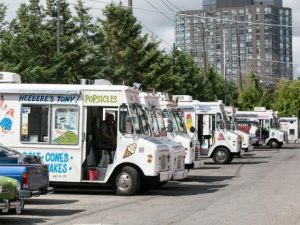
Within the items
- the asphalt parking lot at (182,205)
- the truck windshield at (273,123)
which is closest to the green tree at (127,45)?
the truck windshield at (273,123)

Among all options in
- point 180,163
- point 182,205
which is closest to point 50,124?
point 180,163

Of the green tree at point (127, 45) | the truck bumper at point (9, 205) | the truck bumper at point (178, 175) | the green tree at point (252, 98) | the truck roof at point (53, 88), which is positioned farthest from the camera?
the green tree at point (252, 98)

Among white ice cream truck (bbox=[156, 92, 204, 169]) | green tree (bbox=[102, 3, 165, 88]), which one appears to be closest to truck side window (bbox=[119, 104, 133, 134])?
white ice cream truck (bbox=[156, 92, 204, 169])

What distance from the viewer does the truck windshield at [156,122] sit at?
18855mm

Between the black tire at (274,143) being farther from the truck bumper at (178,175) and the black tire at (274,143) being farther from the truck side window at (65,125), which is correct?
the truck side window at (65,125)

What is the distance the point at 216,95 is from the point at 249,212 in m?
55.2

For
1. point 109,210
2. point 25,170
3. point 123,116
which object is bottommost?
point 109,210

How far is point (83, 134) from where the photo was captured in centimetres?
1734

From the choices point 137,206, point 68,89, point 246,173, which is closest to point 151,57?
point 246,173

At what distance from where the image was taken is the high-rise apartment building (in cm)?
6712

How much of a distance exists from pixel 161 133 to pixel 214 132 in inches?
453

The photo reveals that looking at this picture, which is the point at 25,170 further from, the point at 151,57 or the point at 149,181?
the point at 151,57

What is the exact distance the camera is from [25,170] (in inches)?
497

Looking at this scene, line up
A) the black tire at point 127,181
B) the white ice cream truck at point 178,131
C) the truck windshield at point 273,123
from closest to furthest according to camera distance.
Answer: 1. the black tire at point 127,181
2. the white ice cream truck at point 178,131
3. the truck windshield at point 273,123
